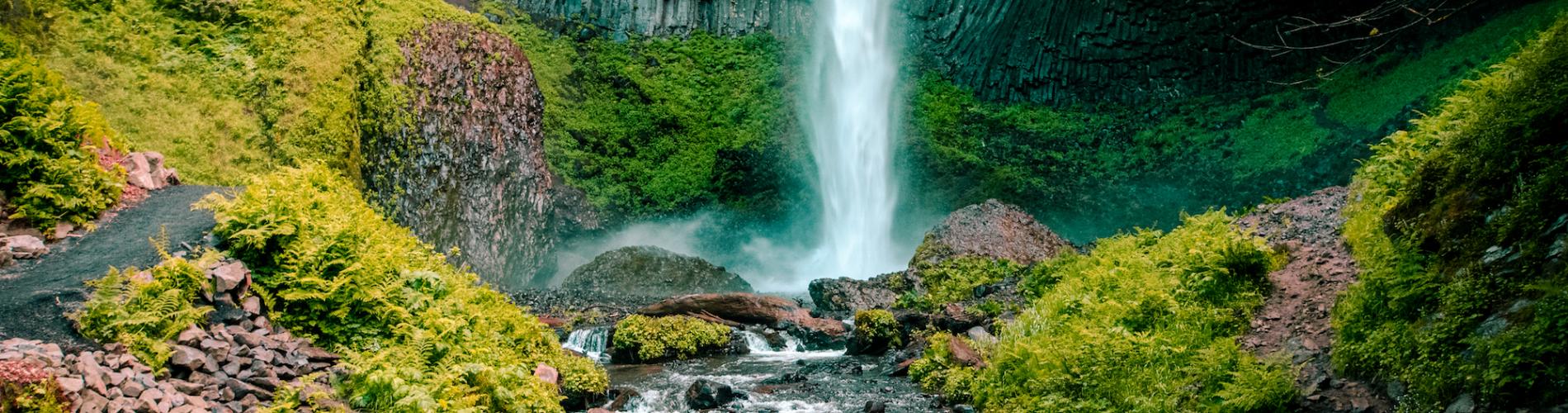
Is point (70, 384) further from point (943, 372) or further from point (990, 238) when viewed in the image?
point (990, 238)

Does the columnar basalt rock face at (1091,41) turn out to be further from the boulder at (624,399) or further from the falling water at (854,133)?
the boulder at (624,399)

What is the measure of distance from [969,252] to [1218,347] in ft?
46.2

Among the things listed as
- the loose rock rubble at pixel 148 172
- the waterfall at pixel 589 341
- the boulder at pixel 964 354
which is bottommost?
the waterfall at pixel 589 341

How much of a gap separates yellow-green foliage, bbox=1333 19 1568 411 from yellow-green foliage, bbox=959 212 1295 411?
86 centimetres

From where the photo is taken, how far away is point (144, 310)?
7.11 meters

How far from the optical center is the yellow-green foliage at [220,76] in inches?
541

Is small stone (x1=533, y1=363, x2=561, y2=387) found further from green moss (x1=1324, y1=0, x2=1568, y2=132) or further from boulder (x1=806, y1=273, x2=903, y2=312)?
green moss (x1=1324, y1=0, x2=1568, y2=132)

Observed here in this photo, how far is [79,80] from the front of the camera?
44.9 feet

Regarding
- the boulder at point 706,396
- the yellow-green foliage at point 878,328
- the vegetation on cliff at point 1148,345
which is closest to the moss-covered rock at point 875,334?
the yellow-green foliage at point 878,328

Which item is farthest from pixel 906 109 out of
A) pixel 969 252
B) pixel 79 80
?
pixel 79 80

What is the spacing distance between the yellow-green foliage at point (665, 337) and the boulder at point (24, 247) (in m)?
8.30

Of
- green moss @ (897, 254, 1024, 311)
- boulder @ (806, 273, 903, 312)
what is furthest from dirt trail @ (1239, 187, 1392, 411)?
boulder @ (806, 273, 903, 312)

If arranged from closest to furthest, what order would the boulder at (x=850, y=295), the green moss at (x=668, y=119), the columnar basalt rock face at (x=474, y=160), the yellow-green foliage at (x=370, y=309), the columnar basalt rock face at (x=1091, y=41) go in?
1. the yellow-green foliage at (x=370, y=309)
2. the columnar basalt rock face at (x=474, y=160)
3. the boulder at (x=850, y=295)
4. the columnar basalt rock face at (x=1091, y=41)
5. the green moss at (x=668, y=119)

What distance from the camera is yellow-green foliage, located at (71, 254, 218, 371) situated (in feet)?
22.4
